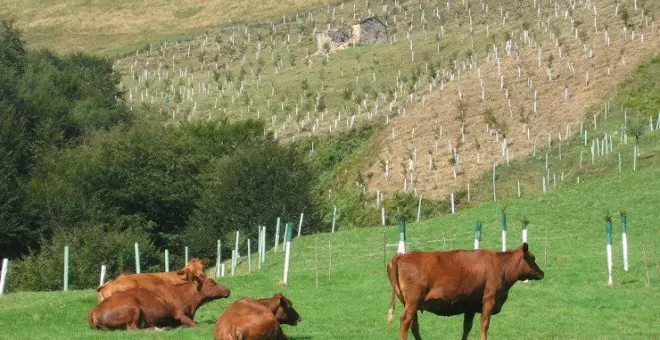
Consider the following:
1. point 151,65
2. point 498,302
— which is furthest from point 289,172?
point 151,65

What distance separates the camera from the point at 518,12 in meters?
132

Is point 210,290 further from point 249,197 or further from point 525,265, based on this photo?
point 249,197

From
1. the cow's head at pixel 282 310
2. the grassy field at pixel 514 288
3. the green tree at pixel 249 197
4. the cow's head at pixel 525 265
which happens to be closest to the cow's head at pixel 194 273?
the grassy field at pixel 514 288

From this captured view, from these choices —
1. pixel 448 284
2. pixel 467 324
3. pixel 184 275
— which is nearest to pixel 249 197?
pixel 184 275

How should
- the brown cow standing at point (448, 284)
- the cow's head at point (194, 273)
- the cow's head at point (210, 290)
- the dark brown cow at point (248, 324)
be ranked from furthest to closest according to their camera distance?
the cow's head at point (194, 273)
the cow's head at point (210, 290)
the brown cow standing at point (448, 284)
the dark brown cow at point (248, 324)

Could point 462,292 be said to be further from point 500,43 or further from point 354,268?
point 500,43

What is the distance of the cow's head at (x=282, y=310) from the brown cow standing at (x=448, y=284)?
2175 mm

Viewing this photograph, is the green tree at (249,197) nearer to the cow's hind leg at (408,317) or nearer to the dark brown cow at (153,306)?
the dark brown cow at (153,306)

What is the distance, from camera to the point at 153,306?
2375 cm

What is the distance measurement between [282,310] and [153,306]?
2774mm

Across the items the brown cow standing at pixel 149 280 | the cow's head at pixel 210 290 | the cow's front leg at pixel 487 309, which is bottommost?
the cow's front leg at pixel 487 309

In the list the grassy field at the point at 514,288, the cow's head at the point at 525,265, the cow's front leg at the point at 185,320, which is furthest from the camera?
the cow's front leg at the point at 185,320

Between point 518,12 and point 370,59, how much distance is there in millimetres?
17721

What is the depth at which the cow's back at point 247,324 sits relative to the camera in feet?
66.8
